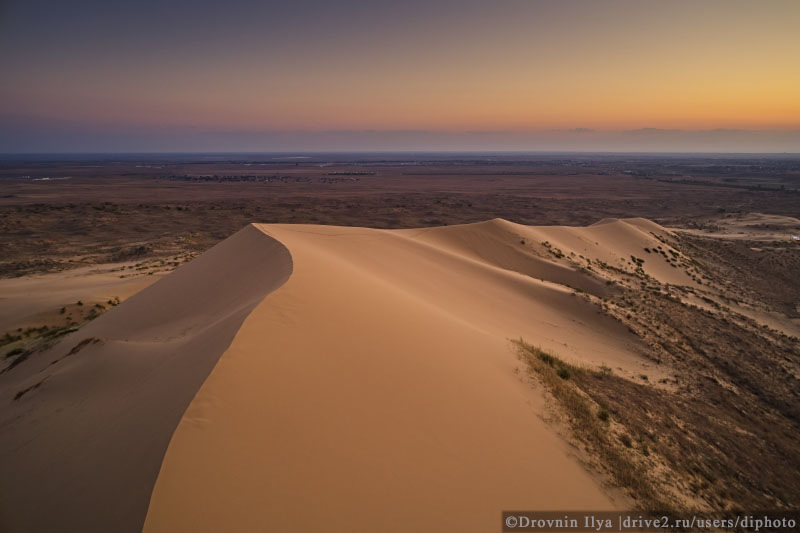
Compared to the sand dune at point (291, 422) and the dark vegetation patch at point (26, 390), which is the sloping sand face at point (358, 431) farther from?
the dark vegetation patch at point (26, 390)

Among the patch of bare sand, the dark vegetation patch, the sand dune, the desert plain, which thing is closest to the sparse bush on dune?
the desert plain

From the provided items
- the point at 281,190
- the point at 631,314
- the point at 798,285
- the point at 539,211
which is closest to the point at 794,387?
the point at 631,314

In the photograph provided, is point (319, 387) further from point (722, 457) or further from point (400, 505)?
point (722, 457)

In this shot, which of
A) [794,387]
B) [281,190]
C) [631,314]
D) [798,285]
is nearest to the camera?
[794,387]

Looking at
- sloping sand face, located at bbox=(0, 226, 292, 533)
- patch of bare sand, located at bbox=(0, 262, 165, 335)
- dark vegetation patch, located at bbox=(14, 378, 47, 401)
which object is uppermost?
sloping sand face, located at bbox=(0, 226, 292, 533)

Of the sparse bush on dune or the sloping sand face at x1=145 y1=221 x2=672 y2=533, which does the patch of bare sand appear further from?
the sparse bush on dune

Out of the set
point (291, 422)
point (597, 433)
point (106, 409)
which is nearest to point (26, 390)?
point (106, 409)
